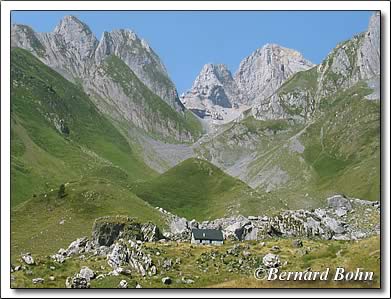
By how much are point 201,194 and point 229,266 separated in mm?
135327

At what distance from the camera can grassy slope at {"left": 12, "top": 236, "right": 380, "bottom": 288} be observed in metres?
35.3

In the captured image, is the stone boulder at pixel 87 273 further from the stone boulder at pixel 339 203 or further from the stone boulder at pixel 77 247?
the stone boulder at pixel 339 203

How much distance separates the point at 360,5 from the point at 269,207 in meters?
103

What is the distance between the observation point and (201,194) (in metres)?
178

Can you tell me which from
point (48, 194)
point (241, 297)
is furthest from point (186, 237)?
point (48, 194)

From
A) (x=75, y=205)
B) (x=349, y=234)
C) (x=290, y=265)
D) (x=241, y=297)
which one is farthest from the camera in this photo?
(x=75, y=205)

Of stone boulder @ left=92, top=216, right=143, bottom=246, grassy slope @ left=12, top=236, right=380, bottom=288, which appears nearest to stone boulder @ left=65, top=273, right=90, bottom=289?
grassy slope @ left=12, top=236, right=380, bottom=288

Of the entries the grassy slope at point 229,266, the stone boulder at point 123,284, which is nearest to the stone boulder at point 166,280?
the grassy slope at point 229,266

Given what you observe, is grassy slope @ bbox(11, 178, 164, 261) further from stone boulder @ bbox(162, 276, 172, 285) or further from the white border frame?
the white border frame

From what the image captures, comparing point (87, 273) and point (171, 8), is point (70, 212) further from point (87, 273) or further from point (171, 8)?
point (171, 8)

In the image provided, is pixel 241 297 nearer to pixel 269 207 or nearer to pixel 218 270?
pixel 218 270

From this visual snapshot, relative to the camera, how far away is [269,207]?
136750 mm

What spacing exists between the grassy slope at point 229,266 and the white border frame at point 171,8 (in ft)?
3.13

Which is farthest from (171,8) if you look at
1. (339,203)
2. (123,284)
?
(339,203)
